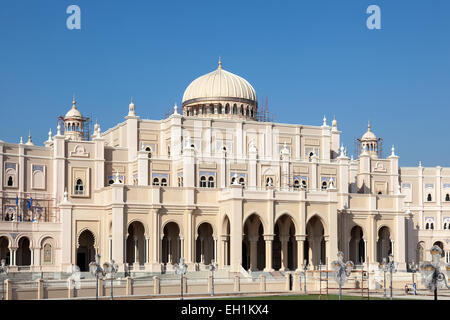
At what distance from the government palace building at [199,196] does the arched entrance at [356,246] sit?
0.36ft

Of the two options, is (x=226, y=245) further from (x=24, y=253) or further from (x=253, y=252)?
(x=24, y=253)

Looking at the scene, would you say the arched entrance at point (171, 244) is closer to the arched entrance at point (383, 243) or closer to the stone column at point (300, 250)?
the stone column at point (300, 250)

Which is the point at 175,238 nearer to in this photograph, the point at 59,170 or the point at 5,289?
the point at 59,170

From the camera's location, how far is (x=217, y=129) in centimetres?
7631

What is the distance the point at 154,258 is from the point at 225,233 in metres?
6.76

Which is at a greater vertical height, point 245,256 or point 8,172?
point 8,172

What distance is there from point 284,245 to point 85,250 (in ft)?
59.2

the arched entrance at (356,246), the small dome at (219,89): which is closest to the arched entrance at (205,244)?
the small dome at (219,89)

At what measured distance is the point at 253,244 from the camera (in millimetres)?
69000

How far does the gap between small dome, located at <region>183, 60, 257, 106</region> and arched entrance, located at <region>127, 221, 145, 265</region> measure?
1627cm

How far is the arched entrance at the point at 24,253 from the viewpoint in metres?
68.9

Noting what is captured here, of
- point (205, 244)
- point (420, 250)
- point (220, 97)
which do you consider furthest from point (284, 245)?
point (420, 250)
